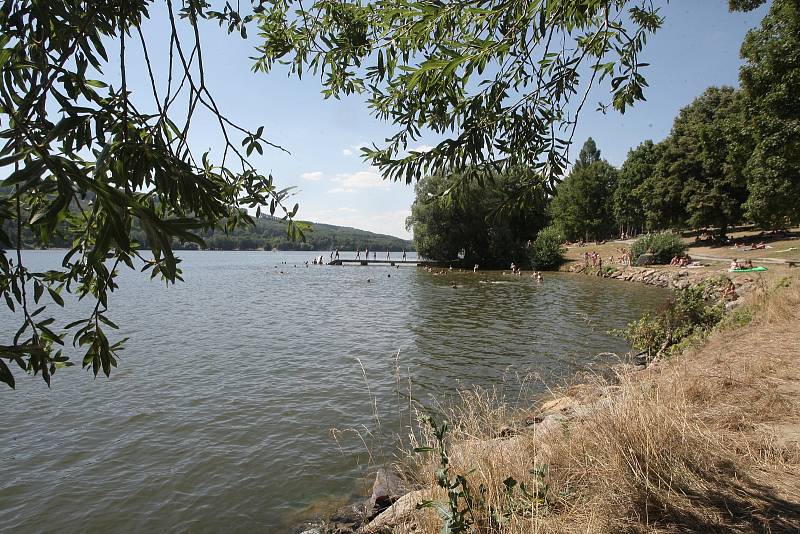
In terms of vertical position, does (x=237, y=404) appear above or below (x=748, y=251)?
below

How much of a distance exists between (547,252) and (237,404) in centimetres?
4610

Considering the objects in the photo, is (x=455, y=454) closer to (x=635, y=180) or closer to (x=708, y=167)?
(x=708, y=167)

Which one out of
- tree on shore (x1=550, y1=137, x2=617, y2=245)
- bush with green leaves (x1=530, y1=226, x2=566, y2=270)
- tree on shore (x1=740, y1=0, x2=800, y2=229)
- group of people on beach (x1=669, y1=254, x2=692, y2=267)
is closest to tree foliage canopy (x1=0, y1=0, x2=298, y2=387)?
tree on shore (x1=740, y1=0, x2=800, y2=229)

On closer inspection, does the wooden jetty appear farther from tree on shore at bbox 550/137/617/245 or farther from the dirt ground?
the dirt ground

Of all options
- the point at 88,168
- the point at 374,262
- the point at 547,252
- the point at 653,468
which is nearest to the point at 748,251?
the point at 547,252

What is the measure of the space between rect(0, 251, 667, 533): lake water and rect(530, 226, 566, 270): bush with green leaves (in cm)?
2760

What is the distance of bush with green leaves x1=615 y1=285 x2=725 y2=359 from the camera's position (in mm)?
12766

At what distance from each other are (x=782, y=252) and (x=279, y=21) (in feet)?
131

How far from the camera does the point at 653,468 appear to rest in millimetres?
3887

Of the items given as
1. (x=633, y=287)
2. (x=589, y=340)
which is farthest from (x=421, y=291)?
(x=589, y=340)

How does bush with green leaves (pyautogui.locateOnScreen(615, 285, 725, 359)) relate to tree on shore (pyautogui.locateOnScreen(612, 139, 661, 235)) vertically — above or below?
below

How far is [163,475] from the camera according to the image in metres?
7.30

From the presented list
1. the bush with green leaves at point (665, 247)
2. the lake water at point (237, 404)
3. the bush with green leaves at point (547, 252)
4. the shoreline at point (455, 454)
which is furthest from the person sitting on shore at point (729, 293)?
the bush with green leaves at point (547, 252)

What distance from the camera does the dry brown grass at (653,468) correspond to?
340cm
